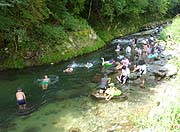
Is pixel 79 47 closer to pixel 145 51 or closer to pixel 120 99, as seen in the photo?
pixel 145 51

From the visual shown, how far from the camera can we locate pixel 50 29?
99.5 ft

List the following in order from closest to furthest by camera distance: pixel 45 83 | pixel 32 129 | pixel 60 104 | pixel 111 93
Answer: pixel 32 129 < pixel 60 104 < pixel 111 93 < pixel 45 83

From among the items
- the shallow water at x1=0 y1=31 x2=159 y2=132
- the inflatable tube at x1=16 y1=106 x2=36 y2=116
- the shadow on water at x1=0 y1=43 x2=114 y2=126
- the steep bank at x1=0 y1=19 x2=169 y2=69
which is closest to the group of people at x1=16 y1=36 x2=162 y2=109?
the inflatable tube at x1=16 y1=106 x2=36 y2=116

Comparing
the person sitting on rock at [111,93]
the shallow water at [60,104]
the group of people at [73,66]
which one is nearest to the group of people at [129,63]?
the person sitting on rock at [111,93]

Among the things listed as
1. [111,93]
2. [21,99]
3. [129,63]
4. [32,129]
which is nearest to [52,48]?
[129,63]

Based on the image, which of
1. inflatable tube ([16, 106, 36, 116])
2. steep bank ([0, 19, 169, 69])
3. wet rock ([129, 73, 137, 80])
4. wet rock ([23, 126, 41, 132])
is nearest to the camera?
wet rock ([23, 126, 41, 132])

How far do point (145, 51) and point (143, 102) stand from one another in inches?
566

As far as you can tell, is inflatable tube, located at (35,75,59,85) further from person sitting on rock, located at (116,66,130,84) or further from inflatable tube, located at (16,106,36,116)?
inflatable tube, located at (16,106,36,116)

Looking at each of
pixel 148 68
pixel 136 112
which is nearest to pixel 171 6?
pixel 148 68

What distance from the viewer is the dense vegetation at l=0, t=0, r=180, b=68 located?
2802cm

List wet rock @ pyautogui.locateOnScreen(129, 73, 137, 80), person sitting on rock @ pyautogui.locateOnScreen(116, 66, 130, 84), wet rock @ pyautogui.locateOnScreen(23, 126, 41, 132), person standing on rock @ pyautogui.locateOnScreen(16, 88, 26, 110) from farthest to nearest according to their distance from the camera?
1. wet rock @ pyautogui.locateOnScreen(129, 73, 137, 80)
2. person sitting on rock @ pyautogui.locateOnScreen(116, 66, 130, 84)
3. person standing on rock @ pyautogui.locateOnScreen(16, 88, 26, 110)
4. wet rock @ pyautogui.locateOnScreen(23, 126, 41, 132)

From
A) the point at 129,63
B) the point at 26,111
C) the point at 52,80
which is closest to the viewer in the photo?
the point at 26,111

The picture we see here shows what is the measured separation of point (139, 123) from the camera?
522 inches

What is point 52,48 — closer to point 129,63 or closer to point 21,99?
point 129,63
